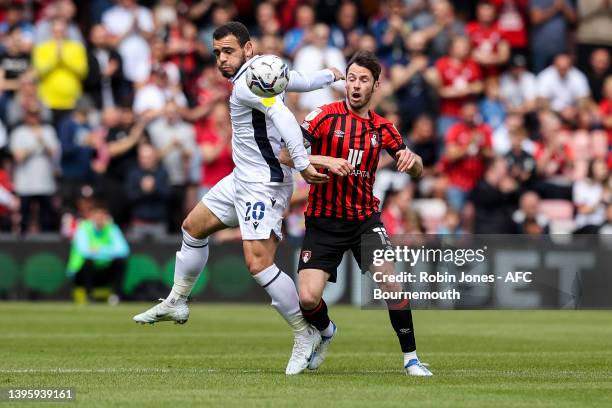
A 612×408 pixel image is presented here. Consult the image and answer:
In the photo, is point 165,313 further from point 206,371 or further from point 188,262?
point 206,371

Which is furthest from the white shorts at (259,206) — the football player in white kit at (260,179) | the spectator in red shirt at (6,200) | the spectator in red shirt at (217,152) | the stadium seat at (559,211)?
the stadium seat at (559,211)

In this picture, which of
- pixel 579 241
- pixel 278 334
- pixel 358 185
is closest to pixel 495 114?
pixel 579 241

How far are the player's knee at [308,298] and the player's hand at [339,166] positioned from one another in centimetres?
96

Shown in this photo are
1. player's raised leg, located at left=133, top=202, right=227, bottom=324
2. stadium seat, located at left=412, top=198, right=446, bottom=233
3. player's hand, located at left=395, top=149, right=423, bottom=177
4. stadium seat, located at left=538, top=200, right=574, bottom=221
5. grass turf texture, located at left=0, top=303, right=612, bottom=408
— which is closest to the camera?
grass turf texture, located at left=0, top=303, right=612, bottom=408

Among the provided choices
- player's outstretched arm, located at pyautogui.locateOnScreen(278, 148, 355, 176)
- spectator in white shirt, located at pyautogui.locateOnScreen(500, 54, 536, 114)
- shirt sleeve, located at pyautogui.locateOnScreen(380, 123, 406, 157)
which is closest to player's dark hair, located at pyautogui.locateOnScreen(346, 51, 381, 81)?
shirt sleeve, located at pyautogui.locateOnScreen(380, 123, 406, 157)

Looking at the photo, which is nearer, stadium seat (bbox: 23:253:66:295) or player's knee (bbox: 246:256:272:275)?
player's knee (bbox: 246:256:272:275)

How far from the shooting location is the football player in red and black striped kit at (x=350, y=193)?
407 inches

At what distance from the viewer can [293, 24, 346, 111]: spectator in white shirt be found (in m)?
21.8

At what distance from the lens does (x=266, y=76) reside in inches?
392

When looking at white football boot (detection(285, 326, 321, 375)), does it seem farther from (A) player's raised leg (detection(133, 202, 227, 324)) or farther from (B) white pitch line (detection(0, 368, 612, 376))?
(A) player's raised leg (detection(133, 202, 227, 324))

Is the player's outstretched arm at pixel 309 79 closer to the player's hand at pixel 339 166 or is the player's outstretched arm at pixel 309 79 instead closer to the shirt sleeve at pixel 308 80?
the shirt sleeve at pixel 308 80

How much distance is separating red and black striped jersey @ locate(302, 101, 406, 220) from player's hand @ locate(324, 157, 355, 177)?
27 centimetres

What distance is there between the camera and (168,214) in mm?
21594

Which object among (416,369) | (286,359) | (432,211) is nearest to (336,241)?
(416,369)
